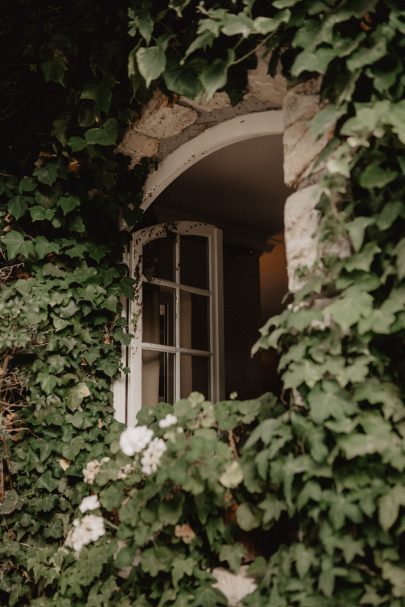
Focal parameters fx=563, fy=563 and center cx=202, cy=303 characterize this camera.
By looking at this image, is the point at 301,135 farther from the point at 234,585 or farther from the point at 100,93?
the point at 234,585

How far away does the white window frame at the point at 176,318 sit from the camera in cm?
332

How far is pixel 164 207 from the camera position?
500cm

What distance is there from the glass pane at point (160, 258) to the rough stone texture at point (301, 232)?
1675 millimetres

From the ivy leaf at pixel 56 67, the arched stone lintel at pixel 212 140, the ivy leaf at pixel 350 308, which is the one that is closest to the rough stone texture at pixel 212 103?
the arched stone lintel at pixel 212 140

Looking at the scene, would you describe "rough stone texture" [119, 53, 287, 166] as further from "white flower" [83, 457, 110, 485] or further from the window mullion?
"white flower" [83, 457, 110, 485]

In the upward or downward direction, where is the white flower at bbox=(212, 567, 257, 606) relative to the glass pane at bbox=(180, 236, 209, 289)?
downward

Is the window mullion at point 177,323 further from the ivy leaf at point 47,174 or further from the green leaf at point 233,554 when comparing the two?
the green leaf at point 233,554

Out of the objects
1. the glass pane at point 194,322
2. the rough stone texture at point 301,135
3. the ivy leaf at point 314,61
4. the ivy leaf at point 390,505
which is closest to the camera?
the ivy leaf at point 390,505

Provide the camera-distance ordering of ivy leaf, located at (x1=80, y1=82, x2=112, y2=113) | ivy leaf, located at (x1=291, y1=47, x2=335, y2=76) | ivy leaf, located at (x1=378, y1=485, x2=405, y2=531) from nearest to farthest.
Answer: ivy leaf, located at (x1=378, y1=485, x2=405, y2=531) → ivy leaf, located at (x1=291, y1=47, x2=335, y2=76) → ivy leaf, located at (x1=80, y1=82, x2=112, y2=113)

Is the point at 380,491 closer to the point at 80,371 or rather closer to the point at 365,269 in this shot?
the point at 365,269

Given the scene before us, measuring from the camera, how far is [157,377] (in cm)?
357

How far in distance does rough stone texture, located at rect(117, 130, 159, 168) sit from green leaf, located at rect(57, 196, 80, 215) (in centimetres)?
47

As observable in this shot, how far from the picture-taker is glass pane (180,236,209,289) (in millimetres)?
3928

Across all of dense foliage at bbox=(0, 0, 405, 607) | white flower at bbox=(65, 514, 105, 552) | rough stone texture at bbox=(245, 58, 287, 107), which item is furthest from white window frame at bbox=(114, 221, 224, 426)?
rough stone texture at bbox=(245, 58, 287, 107)
